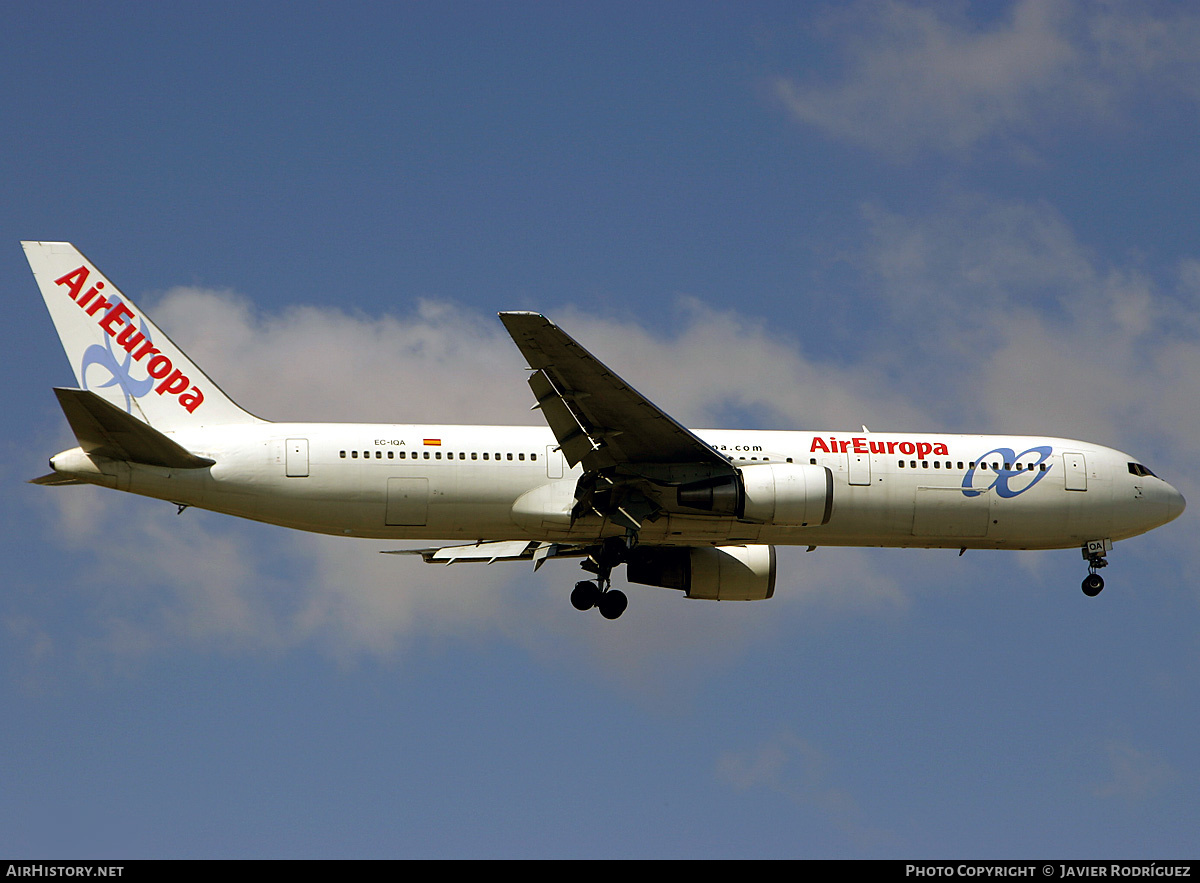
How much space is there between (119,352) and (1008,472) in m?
19.7

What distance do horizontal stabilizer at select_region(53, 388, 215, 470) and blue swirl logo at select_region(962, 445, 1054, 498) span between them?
16.4m

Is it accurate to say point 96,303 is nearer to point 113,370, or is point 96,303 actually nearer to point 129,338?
point 129,338

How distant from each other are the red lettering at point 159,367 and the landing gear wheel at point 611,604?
10.8 m

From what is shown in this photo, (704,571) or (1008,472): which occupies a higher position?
(1008,472)

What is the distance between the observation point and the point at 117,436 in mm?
26672

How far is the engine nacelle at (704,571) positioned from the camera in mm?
33625

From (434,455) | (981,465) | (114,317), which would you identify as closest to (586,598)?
(434,455)

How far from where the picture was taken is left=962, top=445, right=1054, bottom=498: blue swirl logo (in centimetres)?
3084

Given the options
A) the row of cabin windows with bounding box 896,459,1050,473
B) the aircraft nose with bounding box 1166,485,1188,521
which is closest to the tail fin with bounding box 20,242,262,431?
the row of cabin windows with bounding box 896,459,1050,473

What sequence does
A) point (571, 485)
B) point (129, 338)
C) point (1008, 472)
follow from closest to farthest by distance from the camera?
point (571, 485) → point (129, 338) → point (1008, 472)

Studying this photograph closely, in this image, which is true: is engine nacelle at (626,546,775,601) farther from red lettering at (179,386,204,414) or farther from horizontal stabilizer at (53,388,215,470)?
horizontal stabilizer at (53,388,215,470)

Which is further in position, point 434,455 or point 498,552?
point 498,552

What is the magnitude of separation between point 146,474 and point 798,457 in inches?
533
